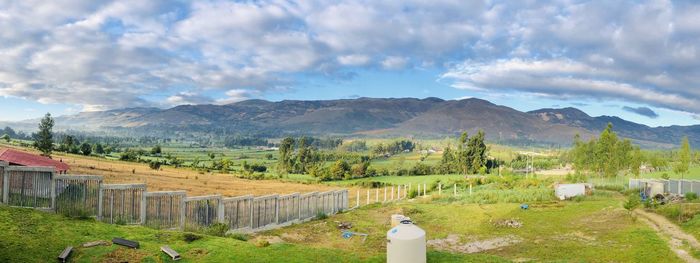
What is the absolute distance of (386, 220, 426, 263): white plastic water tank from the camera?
46.8ft

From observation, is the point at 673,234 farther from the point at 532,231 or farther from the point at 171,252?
the point at 171,252

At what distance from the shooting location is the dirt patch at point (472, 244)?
73.3ft

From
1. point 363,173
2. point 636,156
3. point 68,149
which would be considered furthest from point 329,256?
point 68,149

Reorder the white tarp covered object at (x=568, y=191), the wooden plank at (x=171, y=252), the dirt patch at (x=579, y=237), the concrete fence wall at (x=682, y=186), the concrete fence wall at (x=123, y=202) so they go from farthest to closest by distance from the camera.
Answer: the concrete fence wall at (x=682, y=186)
the white tarp covered object at (x=568, y=191)
the dirt patch at (x=579, y=237)
the concrete fence wall at (x=123, y=202)
the wooden plank at (x=171, y=252)

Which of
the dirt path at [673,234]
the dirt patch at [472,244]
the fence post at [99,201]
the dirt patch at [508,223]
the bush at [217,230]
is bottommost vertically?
the dirt patch at [472,244]

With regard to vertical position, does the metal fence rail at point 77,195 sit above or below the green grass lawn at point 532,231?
above

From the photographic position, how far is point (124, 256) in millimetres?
13219

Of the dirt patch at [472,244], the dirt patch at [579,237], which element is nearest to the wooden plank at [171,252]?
the dirt patch at [472,244]

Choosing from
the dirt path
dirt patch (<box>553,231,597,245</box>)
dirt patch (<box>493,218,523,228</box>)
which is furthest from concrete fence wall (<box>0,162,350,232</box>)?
the dirt path

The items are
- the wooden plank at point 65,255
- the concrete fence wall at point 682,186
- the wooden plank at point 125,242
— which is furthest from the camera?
the concrete fence wall at point 682,186

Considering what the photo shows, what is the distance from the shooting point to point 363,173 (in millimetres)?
95375

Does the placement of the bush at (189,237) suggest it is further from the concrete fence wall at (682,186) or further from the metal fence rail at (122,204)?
the concrete fence wall at (682,186)

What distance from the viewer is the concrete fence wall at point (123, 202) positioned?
→ 55.4 feet

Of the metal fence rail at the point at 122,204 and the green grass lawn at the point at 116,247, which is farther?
the metal fence rail at the point at 122,204
